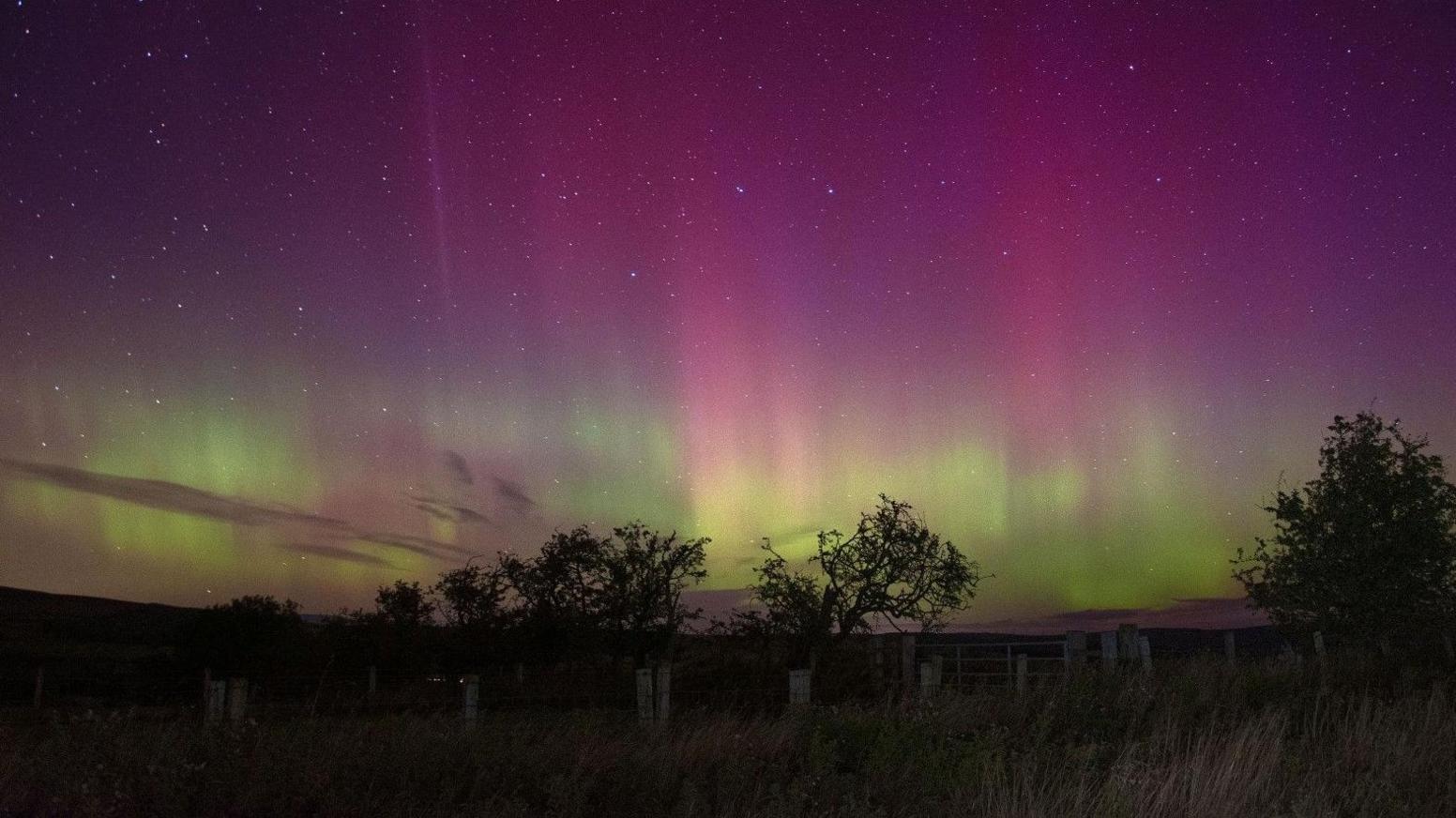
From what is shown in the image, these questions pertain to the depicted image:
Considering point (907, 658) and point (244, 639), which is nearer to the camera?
point (907, 658)

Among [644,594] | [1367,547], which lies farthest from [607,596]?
[1367,547]

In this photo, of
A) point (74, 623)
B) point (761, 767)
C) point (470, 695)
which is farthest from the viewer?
point (74, 623)

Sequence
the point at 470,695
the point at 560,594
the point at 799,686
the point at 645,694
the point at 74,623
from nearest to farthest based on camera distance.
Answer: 1. the point at 799,686
2. the point at 645,694
3. the point at 470,695
4. the point at 560,594
5. the point at 74,623

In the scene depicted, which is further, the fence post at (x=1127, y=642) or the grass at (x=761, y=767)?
the fence post at (x=1127, y=642)

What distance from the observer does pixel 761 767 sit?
10531 mm

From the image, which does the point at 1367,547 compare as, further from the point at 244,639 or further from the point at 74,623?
the point at 74,623

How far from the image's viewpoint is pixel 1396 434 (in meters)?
35.2

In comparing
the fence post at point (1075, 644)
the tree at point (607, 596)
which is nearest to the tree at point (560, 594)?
the tree at point (607, 596)

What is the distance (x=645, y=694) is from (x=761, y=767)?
630 cm

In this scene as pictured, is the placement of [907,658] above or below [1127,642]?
below

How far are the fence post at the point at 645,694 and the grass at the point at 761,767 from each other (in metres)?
3.42

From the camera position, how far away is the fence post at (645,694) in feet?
53.3

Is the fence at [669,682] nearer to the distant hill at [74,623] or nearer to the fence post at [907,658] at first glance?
the fence post at [907,658]

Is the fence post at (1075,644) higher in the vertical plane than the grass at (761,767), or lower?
Result: higher
